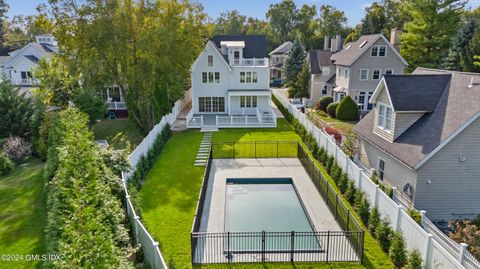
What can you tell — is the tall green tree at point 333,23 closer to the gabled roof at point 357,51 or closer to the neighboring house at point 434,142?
the gabled roof at point 357,51

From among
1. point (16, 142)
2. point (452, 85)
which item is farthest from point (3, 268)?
point (452, 85)

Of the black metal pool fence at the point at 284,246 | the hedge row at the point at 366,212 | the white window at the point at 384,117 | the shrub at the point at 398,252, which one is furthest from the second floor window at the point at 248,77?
the shrub at the point at 398,252

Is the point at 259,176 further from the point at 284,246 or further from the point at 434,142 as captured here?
the point at 434,142

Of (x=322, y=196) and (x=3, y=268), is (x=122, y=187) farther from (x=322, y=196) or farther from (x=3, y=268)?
(x=322, y=196)

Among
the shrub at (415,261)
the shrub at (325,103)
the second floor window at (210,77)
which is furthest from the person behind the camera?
the shrub at (325,103)

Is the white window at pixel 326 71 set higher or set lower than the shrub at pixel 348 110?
higher

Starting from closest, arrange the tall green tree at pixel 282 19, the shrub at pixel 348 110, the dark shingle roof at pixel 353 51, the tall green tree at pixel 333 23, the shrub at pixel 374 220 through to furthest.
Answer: the shrub at pixel 374 220, the shrub at pixel 348 110, the dark shingle roof at pixel 353 51, the tall green tree at pixel 333 23, the tall green tree at pixel 282 19

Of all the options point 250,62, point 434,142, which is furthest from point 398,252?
point 250,62
